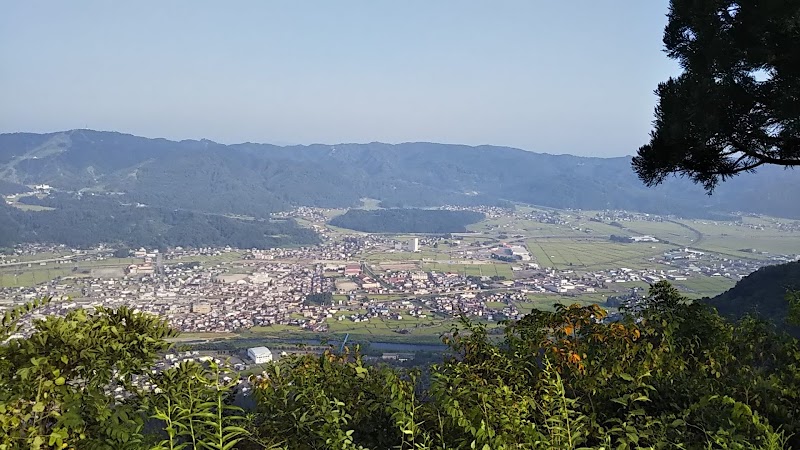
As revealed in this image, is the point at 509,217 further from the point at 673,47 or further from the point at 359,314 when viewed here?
the point at 673,47

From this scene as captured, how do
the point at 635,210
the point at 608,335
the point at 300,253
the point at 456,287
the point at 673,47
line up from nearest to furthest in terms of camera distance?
the point at 608,335, the point at 673,47, the point at 456,287, the point at 300,253, the point at 635,210

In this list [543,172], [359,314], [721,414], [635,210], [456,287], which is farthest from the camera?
[543,172]

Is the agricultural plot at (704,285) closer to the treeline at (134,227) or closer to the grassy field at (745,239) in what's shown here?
the grassy field at (745,239)

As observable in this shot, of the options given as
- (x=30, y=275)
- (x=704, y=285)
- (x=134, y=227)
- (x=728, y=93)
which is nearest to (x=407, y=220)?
(x=134, y=227)

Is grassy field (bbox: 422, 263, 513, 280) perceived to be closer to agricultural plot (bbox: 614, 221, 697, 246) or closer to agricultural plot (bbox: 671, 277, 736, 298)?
agricultural plot (bbox: 671, 277, 736, 298)

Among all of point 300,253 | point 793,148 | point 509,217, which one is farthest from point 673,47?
point 509,217

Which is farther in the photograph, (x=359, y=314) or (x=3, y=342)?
(x=359, y=314)

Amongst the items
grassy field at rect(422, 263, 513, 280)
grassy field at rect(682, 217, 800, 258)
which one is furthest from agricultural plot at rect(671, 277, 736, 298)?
grassy field at rect(422, 263, 513, 280)
